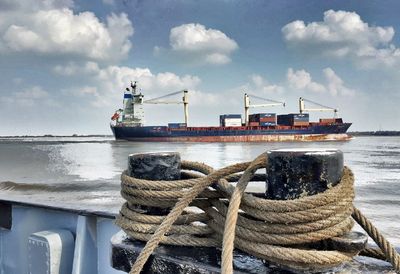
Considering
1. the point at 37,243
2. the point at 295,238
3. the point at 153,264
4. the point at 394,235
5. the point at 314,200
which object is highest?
the point at 314,200

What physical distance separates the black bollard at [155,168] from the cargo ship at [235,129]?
52438 millimetres

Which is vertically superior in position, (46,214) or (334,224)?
(334,224)

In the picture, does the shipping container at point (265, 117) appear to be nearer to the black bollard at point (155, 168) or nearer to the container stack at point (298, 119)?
the container stack at point (298, 119)

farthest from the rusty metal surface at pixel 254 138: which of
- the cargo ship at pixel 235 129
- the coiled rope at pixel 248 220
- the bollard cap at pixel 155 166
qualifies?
the coiled rope at pixel 248 220

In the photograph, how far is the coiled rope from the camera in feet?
3.54

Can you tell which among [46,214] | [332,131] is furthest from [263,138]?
[46,214]

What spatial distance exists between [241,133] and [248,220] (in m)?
52.8

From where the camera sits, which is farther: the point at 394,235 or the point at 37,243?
the point at 394,235

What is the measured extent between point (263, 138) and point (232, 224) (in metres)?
53.7

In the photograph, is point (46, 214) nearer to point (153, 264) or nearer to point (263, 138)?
point (153, 264)

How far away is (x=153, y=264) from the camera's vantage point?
50.9 inches

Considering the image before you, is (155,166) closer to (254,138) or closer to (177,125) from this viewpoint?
(254,138)

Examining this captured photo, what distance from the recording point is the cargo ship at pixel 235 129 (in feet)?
177

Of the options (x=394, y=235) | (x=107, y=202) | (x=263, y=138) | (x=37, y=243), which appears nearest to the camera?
(x=37, y=243)
